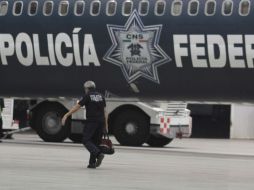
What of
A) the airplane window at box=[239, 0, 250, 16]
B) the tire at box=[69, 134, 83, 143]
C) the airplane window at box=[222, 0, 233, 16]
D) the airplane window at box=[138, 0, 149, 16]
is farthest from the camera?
the tire at box=[69, 134, 83, 143]

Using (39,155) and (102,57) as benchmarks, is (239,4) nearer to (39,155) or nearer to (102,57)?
(102,57)

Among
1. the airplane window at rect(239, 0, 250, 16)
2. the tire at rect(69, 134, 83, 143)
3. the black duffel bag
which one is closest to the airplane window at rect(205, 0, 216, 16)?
the airplane window at rect(239, 0, 250, 16)

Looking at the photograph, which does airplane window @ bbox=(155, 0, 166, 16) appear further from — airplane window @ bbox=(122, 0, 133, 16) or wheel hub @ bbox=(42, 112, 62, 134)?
wheel hub @ bbox=(42, 112, 62, 134)

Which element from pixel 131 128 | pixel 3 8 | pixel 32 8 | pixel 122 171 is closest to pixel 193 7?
pixel 131 128

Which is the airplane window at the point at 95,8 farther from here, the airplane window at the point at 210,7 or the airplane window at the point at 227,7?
the airplane window at the point at 227,7

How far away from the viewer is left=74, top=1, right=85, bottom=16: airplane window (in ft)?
99.0

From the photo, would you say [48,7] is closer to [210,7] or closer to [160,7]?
[160,7]

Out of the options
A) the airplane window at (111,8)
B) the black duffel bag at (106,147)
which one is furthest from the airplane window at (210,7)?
the black duffel bag at (106,147)

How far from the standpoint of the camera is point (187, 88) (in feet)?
95.0

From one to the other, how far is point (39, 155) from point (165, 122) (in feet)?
21.4

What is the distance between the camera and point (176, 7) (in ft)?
94.9

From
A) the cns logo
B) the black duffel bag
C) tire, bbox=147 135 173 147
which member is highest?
the cns logo

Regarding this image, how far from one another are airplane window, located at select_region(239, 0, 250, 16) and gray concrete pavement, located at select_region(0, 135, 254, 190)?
14.6 feet

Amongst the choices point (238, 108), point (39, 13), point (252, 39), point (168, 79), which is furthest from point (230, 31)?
point (238, 108)
